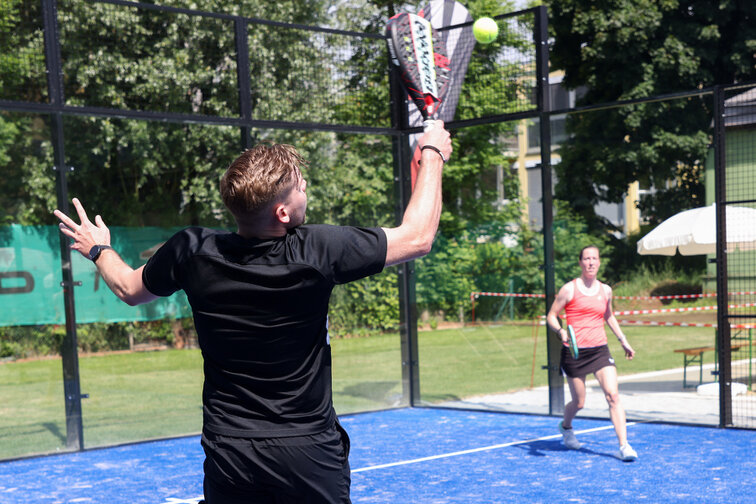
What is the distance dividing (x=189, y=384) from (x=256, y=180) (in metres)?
13.9

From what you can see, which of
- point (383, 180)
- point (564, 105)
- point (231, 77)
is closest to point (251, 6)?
point (231, 77)

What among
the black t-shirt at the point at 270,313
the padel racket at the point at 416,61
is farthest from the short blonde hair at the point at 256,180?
the padel racket at the point at 416,61

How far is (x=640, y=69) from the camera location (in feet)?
68.9

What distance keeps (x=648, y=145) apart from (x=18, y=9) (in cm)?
1126

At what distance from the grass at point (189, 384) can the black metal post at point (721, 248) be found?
9.09ft

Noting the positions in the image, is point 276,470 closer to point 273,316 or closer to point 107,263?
point 273,316

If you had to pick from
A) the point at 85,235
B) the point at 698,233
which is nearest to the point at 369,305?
the point at 698,233

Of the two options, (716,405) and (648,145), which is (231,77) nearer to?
(648,145)

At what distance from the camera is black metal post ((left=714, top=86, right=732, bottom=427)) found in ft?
27.4

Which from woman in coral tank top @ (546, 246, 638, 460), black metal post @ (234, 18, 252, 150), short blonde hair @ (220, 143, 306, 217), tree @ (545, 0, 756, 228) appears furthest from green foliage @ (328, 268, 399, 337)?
short blonde hair @ (220, 143, 306, 217)

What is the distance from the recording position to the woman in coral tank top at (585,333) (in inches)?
297

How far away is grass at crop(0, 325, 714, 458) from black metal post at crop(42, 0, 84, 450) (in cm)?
22

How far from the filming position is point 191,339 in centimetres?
1423

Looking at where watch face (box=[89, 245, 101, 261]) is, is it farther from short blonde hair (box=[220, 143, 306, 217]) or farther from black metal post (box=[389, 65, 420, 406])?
black metal post (box=[389, 65, 420, 406])
